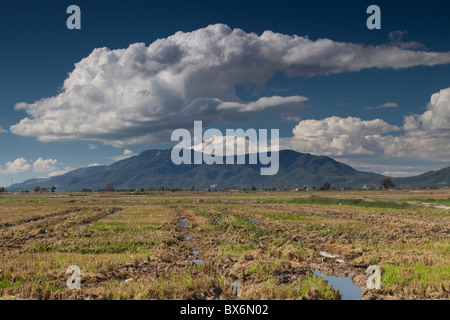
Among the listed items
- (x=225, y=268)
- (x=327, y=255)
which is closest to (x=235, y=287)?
(x=225, y=268)

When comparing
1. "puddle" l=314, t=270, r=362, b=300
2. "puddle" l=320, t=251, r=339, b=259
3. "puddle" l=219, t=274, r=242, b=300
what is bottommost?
"puddle" l=320, t=251, r=339, b=259

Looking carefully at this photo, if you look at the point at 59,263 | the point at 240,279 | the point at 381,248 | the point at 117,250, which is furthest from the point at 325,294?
the point at 117,250

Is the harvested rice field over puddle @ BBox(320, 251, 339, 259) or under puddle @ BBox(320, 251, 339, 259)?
over

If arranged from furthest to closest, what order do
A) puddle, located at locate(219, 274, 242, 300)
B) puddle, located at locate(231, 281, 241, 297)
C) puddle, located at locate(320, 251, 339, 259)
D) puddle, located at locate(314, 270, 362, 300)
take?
puddle, located at locate(320, 251, 339, 259) < puddle, located at locate(314, 270, 362, 300) < puddle, located at locate(219, 274, 242, 300) < puddle, located at locate(231, 281, 241, 297)

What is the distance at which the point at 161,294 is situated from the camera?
1048 cm

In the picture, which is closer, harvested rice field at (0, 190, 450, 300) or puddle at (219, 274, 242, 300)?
harvested rice field at (0, 190, 450, 300)

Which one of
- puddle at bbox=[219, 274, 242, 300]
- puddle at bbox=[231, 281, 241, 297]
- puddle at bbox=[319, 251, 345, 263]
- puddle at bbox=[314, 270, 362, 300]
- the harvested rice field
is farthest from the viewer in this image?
puddle at bbox=[319, 251, 345, 263]

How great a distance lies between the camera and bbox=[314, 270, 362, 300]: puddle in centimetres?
1170

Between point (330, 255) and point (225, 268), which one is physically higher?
point (225, 268)

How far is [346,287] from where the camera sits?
12.9 metres

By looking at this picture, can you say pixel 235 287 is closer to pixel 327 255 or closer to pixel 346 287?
pixel 346 287

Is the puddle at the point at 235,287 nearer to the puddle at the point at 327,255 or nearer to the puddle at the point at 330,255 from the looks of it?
the puddle at the point at 330,255

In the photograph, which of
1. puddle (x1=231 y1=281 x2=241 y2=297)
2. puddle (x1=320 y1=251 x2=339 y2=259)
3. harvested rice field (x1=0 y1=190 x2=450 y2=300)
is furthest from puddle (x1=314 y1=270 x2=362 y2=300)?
puddle (x1=320 y1=251 x2=339 y2=259)

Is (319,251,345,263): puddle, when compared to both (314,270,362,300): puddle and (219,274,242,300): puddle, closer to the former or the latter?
(314,270,362,300): puddle
